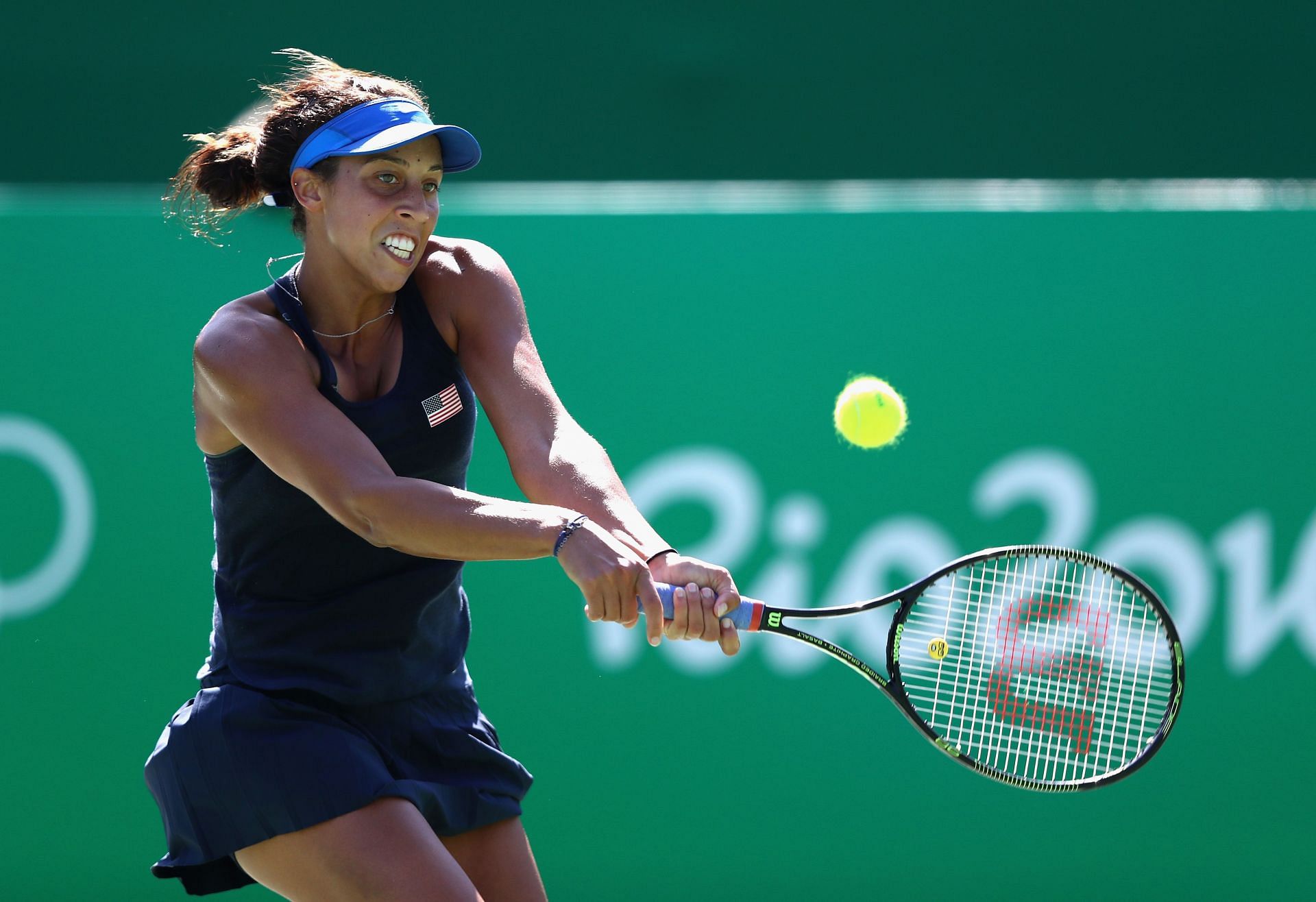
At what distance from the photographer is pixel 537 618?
3.64 m

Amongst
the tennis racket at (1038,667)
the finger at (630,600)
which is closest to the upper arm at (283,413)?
the finger at (630,600)

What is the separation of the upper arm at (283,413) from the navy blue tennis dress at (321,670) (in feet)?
0.23

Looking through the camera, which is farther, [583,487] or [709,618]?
[583,487]

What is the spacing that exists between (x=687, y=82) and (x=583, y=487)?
2.67 meters

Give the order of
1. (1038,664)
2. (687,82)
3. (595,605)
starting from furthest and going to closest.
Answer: (687,82), (1038,664), (595,605)

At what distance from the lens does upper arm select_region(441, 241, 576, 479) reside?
7.36 ft

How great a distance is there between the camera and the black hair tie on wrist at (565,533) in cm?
191

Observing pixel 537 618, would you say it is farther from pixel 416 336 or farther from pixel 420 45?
pixel 420 45

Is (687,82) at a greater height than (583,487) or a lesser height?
greater

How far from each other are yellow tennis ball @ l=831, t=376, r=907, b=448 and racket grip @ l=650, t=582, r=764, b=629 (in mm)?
1532

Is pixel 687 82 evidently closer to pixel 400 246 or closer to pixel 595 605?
pixel 400 246

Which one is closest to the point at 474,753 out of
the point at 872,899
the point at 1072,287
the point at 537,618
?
the point at 537,618

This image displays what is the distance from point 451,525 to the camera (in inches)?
75.4

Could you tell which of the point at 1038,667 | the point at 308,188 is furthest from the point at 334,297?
the point at 1038,667
